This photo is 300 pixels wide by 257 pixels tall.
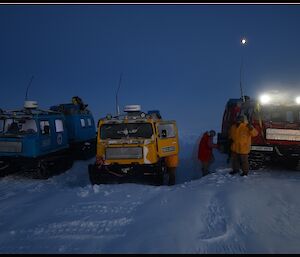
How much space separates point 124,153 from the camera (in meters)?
10.2

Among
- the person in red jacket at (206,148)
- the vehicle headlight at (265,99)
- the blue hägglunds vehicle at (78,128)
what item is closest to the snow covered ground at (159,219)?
the person in red jacket at (206,148)

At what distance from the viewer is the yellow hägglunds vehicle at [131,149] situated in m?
10.0

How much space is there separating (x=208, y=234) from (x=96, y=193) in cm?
378

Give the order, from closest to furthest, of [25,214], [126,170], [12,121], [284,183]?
[25,214]
[284,183]
[126,170]
[12,121]

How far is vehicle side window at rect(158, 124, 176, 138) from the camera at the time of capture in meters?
10.7

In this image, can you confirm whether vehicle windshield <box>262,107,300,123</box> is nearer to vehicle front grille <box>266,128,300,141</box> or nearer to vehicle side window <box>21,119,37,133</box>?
vehicle front grille <box>266,128,300,141</box>

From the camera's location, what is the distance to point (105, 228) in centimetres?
572

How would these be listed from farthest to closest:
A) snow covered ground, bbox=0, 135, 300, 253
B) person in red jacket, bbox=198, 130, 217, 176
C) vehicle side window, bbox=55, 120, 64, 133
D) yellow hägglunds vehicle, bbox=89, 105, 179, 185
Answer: vehicle side window, bbox=55, 120, 64, 133, person in red jacket, bbox=198, 130, 217, 176, yellow hägglunds vehicle, bbox=89, 105, 179, 185, snow covered ground, bbox=0, 135, 300, 253

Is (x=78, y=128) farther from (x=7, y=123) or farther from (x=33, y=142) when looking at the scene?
(x=33, y=142)

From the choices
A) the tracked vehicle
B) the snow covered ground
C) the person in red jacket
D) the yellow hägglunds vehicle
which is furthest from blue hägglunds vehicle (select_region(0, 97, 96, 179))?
the tracked vehicle

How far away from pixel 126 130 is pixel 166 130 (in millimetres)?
1289

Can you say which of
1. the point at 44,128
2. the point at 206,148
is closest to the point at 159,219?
the point at 206,148

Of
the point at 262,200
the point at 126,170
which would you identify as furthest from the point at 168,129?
the point at 262,200

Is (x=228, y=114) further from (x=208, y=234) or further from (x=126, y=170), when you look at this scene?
(x=208, y=234)
